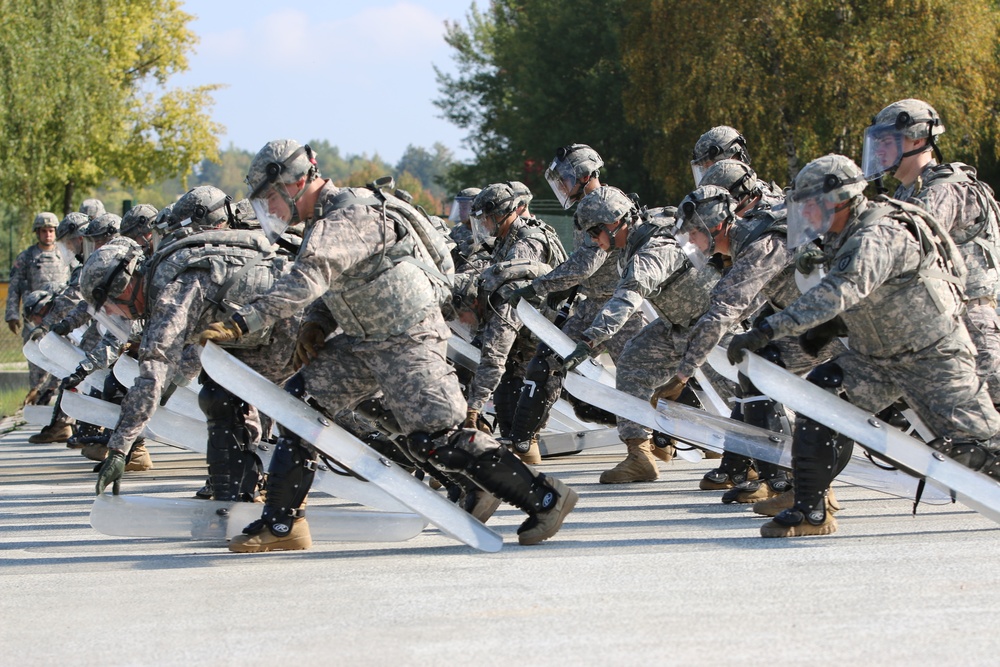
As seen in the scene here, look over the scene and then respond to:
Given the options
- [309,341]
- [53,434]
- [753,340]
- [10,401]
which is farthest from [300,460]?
[10,401]

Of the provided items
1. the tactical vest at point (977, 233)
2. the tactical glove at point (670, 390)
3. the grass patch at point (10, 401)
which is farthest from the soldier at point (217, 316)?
the grass patch at point (10, 401)

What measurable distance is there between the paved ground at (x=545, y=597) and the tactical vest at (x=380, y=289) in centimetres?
102

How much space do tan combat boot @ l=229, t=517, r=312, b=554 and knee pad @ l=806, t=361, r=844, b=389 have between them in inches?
93.5

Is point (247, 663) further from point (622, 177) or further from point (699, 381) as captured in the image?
point (622, 177)

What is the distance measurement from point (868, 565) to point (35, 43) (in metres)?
24.3

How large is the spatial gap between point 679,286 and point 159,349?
312cm

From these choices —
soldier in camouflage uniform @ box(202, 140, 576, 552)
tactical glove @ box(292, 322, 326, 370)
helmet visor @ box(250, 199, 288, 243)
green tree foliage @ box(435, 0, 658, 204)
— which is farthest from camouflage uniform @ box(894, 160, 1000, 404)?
green tree foliage @ box(435, 0, 658, 204)

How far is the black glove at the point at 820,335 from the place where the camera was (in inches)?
241

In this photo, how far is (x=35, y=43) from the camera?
2612cm

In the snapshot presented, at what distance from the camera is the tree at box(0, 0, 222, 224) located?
25.8 metres

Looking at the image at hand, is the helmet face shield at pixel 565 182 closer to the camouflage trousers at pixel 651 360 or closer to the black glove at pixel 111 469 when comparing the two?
the camouflage trousers at pixel 651 360

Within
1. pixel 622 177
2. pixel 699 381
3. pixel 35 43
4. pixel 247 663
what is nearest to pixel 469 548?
pixel 247 663

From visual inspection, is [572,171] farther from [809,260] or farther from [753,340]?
[753,340]

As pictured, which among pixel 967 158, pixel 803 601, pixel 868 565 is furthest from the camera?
pixel 967 158
